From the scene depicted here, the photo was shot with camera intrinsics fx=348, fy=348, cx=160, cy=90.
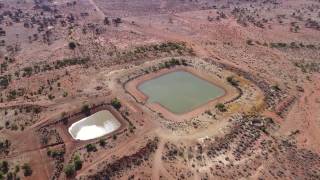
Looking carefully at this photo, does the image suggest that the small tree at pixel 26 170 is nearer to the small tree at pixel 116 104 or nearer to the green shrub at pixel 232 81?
the small tree at pixel 116 104

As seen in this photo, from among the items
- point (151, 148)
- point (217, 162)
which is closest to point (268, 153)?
point (217, 162)

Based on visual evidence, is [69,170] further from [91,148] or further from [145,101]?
[145,101]

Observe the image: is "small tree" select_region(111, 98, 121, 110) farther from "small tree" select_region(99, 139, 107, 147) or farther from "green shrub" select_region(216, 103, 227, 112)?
"green shrub" select_region(216, 103, 227, 112)

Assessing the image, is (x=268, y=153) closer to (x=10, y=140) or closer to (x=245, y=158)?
(x=245, y=158)

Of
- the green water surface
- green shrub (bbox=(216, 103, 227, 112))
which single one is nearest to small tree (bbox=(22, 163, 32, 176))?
the green water surface

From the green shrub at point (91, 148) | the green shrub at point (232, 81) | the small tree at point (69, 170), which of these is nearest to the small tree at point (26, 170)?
the small tree at point (69, 170)

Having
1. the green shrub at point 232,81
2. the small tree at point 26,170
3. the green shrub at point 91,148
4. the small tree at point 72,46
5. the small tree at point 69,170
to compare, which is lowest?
the small tree at point 26,170
